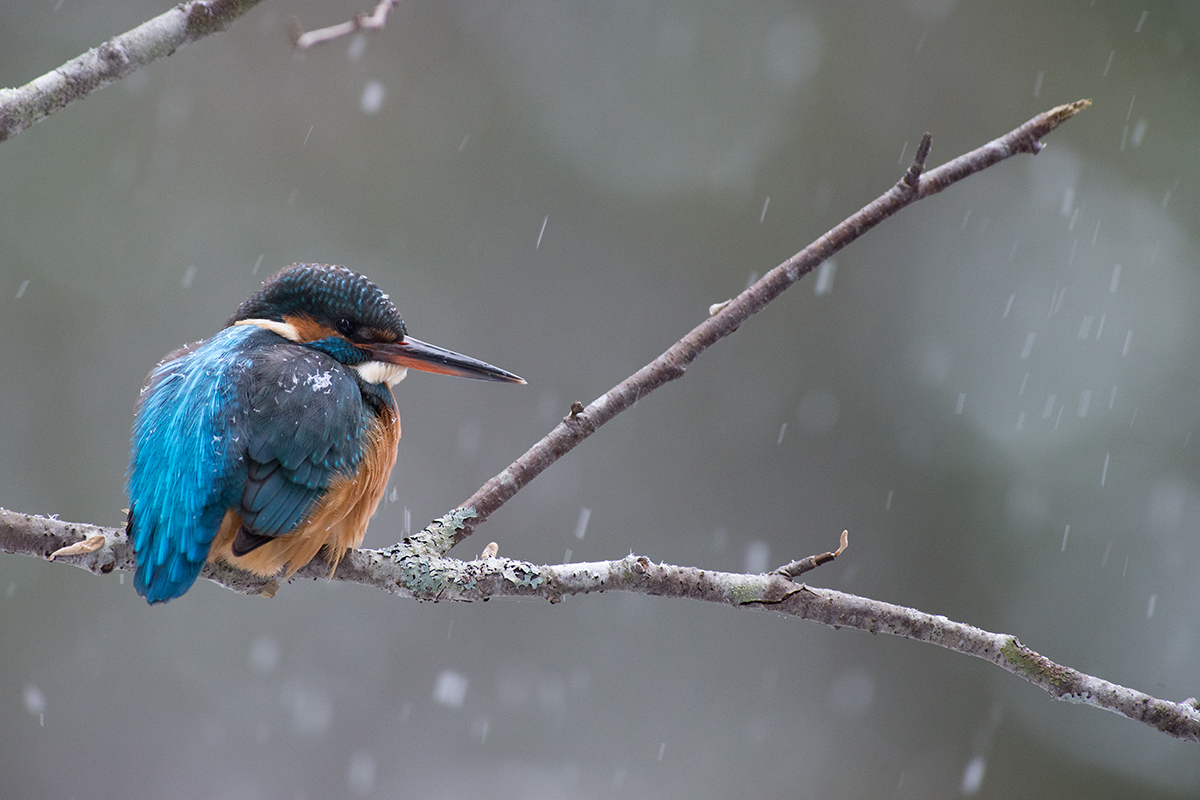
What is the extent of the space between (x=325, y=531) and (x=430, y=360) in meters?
0.46

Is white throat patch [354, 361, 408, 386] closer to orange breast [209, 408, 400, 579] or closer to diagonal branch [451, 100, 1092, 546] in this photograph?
orange breast [209, 408, 400, 579]

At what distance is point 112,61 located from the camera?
157 cm

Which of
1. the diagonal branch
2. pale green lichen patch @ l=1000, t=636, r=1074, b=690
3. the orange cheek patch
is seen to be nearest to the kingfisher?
the orange cheek patch

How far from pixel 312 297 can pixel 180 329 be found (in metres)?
3.04

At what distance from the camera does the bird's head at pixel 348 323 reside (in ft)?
6.93

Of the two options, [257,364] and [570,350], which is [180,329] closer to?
[570,350]

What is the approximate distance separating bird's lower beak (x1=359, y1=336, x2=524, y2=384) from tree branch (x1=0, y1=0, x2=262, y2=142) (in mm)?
728

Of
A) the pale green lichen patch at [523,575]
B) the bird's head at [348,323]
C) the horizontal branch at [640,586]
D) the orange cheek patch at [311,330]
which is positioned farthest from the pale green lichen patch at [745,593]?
the orange cheek patch at [311,330]

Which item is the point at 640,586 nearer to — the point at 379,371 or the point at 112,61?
the point at 379,371

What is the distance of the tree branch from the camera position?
1537mm

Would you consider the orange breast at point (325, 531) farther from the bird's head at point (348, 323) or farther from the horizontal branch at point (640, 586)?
the bird's head at point (348, 323)

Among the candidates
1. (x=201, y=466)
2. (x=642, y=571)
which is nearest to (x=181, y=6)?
(x=201, y=466)

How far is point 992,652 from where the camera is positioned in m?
1.62

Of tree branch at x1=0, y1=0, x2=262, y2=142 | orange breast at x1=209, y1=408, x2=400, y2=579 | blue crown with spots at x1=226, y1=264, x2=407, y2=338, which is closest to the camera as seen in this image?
tree branch at x1=0, y1=0, x2=262, y2=142
